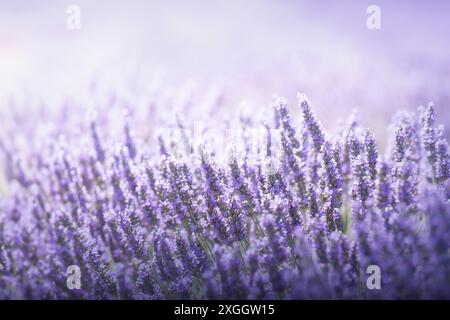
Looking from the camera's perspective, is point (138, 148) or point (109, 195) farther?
point (138, 148)

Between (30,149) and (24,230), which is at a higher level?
(30,149)

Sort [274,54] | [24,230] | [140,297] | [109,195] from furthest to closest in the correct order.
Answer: [274,54]
[109,195]
[24,230]
[140,297]

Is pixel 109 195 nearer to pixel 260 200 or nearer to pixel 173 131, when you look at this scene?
pixel 173 131
